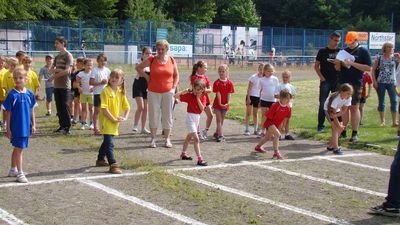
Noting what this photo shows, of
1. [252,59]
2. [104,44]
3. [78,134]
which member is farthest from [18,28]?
[78,134]

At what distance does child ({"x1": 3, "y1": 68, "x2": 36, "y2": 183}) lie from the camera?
297 inches

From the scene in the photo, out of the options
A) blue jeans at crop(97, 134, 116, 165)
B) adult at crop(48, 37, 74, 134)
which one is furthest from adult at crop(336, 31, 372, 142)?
adult at crop(48, 37, 74, 134)

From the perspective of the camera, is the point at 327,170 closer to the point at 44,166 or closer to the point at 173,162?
the point at 173,162

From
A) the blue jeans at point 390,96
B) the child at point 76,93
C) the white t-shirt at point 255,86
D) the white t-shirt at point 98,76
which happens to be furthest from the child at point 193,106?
the blue jeans at point 390,96

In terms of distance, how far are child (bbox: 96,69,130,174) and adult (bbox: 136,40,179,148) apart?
4.58ft

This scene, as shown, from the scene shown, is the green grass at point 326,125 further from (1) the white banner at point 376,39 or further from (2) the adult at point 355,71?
(1) the white banner at point 376,39

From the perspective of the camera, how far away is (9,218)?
596cm

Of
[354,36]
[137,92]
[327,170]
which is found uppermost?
[354,36]

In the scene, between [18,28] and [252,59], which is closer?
[18,28]

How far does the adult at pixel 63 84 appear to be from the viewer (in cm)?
1149

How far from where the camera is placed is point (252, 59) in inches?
1853

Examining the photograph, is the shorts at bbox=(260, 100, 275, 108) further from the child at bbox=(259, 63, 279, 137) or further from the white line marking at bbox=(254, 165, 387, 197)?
the white line marking at bbox=(254, 165, 387, 197)

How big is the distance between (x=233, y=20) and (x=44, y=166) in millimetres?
67763

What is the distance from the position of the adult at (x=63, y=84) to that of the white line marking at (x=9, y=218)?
5.51 meters
